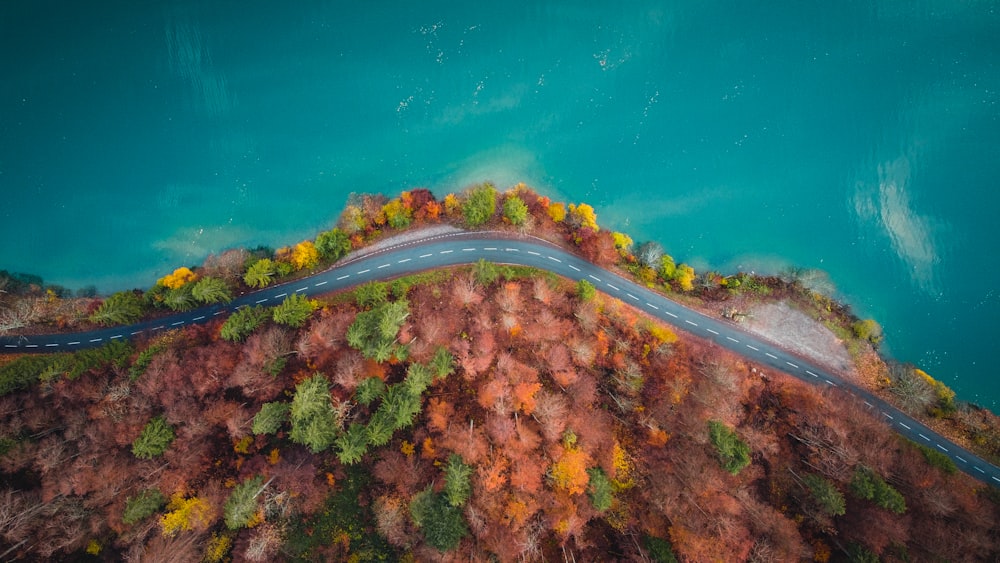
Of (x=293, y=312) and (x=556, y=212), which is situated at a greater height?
(x=556, y=212)

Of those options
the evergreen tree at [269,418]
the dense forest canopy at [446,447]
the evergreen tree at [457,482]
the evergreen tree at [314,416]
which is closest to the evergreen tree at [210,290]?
the dense forest canopy at [446,447]

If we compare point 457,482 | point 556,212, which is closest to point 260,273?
point 457,482

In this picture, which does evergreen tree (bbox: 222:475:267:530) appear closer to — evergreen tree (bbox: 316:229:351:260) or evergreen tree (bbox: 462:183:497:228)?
evergreen tree (bbox: 316:229:351:260)

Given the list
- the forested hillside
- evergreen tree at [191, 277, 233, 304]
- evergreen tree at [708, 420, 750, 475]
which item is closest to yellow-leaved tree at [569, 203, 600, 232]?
the forested hillside

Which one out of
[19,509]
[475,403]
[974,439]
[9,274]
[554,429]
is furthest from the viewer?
[9,274]

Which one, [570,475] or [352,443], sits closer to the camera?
[352,443]

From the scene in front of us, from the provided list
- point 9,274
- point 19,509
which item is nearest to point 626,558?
point 19,509

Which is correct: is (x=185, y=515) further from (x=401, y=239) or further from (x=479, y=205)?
(x=479, y=205)

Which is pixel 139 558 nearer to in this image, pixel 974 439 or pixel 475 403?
pixel 475 403
